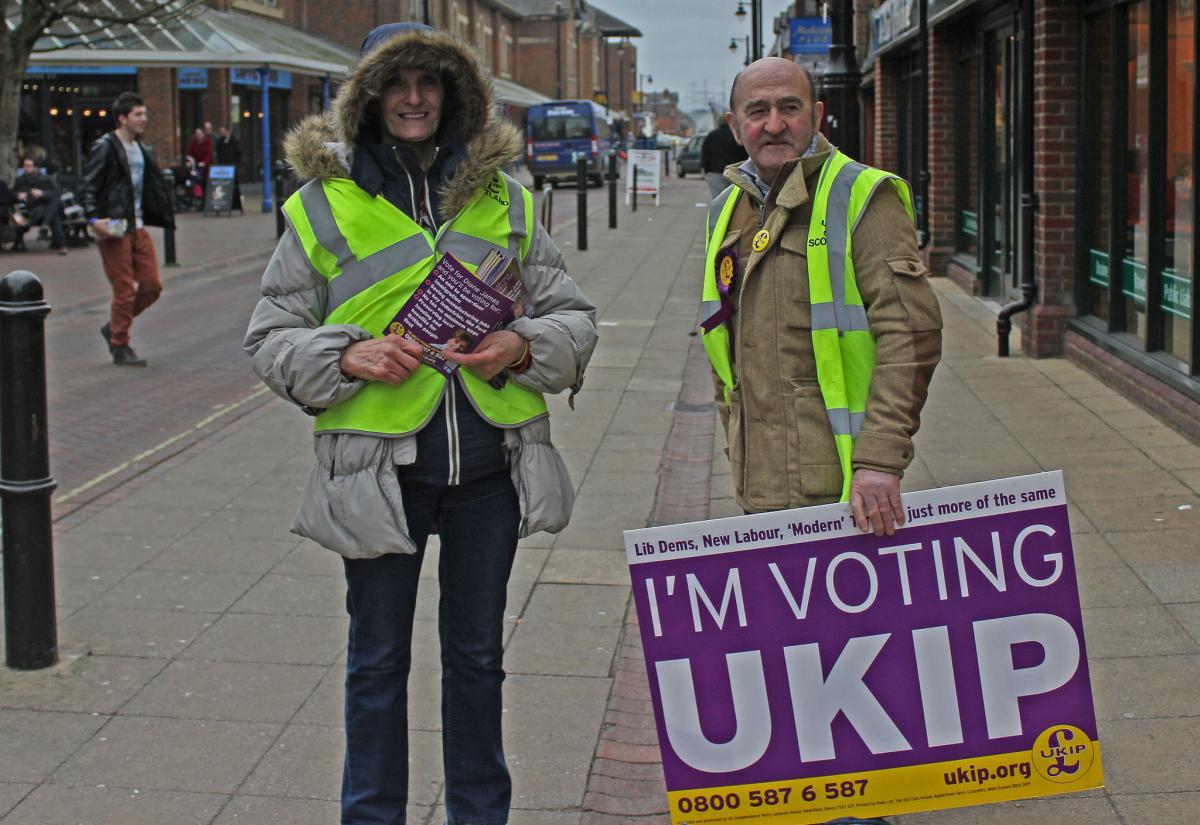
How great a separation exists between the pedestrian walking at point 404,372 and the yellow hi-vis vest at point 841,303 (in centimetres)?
56

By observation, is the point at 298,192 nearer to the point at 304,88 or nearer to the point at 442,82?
the point at 442,82

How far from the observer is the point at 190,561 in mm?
6473

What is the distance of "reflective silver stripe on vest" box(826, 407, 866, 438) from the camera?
3.47 meters

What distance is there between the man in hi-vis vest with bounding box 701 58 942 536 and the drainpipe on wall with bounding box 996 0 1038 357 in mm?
7852

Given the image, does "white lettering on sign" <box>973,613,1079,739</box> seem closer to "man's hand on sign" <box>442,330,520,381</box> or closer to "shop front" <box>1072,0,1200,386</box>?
"man's hand on sign" <box>442,330,520,381</box>

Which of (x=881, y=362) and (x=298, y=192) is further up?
(x=298, y=192)

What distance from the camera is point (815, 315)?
3447 millimetres

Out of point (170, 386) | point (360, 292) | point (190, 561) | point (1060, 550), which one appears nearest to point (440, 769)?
point (360, 292)

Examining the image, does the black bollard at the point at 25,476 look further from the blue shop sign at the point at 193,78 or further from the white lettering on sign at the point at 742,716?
the blue shop sign at the point at 193,78

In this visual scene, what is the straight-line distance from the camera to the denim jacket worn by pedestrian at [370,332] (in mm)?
3412

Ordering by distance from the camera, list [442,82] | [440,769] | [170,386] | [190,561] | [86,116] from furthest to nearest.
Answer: [86,116] → [170,386] → [190,561] → [440,769] → [442,82]

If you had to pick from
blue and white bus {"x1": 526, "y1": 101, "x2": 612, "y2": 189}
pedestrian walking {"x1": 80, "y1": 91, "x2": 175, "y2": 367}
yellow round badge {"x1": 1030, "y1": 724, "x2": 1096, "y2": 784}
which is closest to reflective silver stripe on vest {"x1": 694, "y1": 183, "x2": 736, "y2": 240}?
yellow round badge {"x1": 1030, "y1": 724, "x2": 1096, "y2": 784}

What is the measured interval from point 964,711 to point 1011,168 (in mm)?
11212

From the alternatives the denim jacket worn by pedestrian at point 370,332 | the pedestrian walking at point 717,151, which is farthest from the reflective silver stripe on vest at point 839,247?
the pedestrian walking at point 717,151
